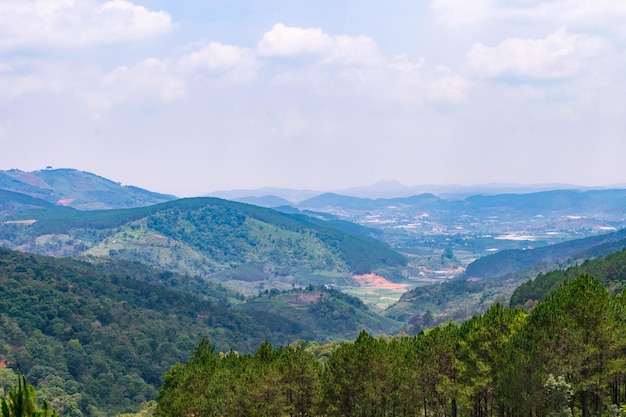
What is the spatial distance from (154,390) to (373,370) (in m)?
145

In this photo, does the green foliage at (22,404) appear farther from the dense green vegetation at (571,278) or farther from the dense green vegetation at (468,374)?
the dense green vegetation at (571,278)

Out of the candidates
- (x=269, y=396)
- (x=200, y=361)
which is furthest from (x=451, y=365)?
(x=200, y=361)

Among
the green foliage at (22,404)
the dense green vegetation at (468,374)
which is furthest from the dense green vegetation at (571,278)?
the green foliage at (22,404)

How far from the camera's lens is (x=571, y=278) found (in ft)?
497

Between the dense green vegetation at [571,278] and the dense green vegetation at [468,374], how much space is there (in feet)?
292

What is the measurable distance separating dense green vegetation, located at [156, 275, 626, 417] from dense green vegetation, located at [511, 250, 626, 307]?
292 ft

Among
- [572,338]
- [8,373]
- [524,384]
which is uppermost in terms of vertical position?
[572,338]

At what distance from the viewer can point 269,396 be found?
193ft

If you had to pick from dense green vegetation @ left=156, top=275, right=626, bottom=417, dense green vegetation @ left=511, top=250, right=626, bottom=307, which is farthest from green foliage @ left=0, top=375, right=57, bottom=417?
dense green vegetation @ left=511, top=250, right=626, bottom=307

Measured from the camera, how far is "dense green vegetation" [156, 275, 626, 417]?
53.0 m

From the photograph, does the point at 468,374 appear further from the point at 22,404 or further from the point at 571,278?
the point at 571,278

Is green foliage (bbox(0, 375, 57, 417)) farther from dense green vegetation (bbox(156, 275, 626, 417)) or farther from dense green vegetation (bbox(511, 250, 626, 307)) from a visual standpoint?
dense green vegetation (bbox(511, 250, 626, 307))

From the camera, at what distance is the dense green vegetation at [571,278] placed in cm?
14700

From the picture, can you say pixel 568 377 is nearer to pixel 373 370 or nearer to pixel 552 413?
pixel 552 413
